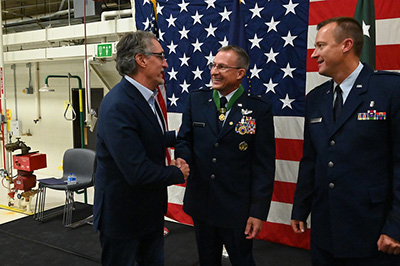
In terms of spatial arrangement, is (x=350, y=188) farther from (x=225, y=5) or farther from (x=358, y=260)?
(x=225, y=5)

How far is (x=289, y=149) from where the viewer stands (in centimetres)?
330

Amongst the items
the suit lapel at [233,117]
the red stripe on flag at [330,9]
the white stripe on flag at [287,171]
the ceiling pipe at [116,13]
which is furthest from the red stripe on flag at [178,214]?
the ceiling pipe at [116,13]

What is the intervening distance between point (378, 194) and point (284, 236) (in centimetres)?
208

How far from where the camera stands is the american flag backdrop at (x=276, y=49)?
2.98 metres

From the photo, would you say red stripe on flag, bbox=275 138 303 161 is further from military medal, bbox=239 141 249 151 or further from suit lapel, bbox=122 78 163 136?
suit lapel, bbox=122 78 163 136

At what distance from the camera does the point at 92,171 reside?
4.27 metres

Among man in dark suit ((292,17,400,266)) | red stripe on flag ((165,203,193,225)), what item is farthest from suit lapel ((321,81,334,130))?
red stripe on flag ((165,203,193,225))

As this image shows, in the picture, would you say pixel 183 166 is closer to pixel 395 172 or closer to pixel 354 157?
pixel 354 157

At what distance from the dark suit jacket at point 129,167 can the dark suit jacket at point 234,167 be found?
0.96 feet

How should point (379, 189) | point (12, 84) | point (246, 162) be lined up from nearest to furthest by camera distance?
point (379, 189) < point (246, 162) < point (12, 84)

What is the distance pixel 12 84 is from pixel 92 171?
4.89 meters

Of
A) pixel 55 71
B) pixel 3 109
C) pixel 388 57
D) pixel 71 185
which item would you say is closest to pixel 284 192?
pixel 388 57

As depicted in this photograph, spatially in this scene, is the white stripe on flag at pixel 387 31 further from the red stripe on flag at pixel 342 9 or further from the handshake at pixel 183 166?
the handshake at pixel 183 166

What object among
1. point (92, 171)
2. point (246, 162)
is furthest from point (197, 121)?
point (92, 171)
